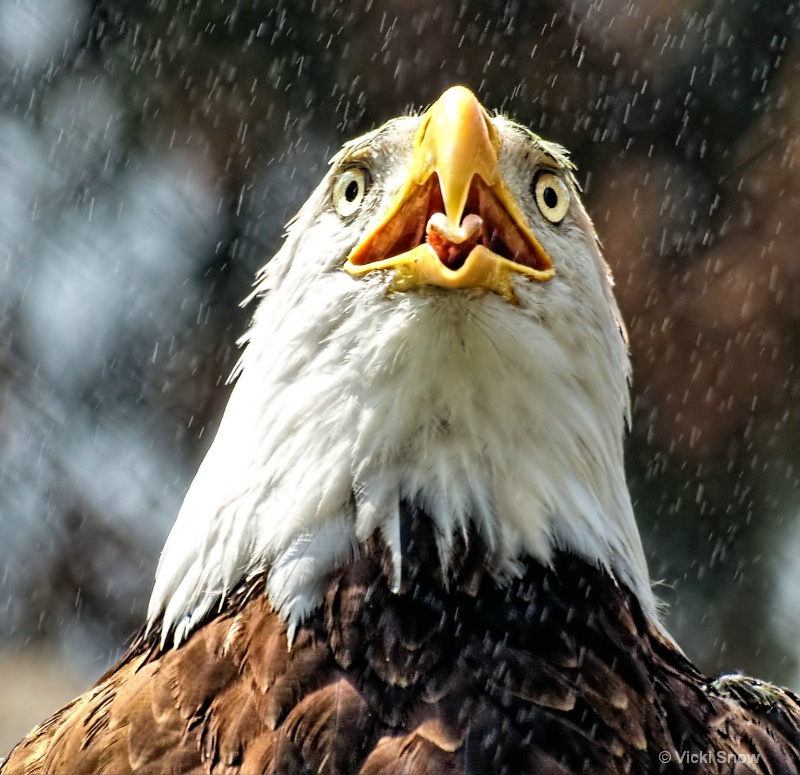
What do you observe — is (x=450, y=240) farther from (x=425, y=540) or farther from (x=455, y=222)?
(x=425, y=540)

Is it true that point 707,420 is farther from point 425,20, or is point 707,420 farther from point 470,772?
point 470,772

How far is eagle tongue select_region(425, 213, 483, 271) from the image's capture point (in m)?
2.22

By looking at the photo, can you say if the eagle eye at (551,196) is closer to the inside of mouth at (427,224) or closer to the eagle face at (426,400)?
the eagle face at (426,400)

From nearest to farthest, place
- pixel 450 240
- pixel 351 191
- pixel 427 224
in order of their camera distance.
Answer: pixel 450 240 → pixel 427 224 → pixel 351 191

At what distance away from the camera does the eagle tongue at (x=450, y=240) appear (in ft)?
7.28

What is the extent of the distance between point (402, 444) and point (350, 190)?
0.59 metres

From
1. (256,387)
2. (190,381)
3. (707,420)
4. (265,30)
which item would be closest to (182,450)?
(190,381)

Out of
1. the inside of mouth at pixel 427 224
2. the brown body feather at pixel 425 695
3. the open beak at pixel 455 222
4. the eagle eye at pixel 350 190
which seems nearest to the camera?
the brown body feather at pixel 425 695

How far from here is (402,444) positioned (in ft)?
7.72

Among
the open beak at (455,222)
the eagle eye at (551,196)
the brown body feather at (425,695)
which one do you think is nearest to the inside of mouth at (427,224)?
the open beak at (455,222)

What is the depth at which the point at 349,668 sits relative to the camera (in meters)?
2.15

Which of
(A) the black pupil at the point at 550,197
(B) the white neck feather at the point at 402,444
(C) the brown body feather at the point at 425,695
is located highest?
(A) the black pupil at the point at 550,197

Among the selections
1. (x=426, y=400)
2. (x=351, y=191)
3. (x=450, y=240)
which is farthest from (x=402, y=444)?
(x=351, y=191)

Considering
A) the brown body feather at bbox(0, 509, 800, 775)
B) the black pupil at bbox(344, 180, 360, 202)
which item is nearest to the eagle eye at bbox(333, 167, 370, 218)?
the black pupil at bbox(344, 180, 360, 202)
